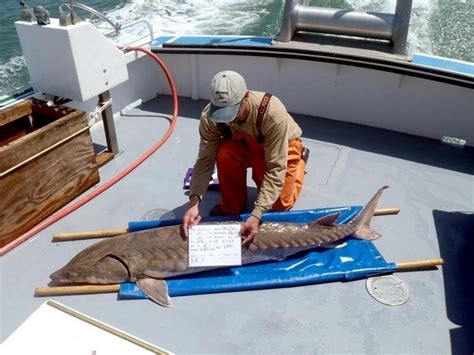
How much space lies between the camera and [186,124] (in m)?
4.85

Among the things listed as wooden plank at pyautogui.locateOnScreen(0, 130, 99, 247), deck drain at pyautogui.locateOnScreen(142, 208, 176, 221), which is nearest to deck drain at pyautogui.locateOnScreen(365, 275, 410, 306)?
deck drain at pyautogui.locateOnScreen(142, 208, 176, 221)

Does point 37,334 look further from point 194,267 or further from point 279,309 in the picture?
point 279,309

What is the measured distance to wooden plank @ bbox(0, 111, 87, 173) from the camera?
9.80ft

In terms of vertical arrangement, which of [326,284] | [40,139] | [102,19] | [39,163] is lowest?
[326,284]

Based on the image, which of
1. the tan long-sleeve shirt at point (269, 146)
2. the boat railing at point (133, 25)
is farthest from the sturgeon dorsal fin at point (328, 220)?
the boat railing at point (133, 25)

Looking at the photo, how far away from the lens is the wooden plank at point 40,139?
2988mm

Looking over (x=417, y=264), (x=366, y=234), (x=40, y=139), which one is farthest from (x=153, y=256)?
(x=417, y=264)

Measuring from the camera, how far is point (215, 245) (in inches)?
108

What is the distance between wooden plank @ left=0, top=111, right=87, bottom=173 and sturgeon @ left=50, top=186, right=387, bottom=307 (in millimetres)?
861

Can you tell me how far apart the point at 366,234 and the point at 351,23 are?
92.8 inches

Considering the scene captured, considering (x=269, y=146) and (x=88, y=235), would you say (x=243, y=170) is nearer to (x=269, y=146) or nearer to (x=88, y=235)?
(x=269, y=146)

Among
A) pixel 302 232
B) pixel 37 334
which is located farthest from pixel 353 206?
pixel 37 334

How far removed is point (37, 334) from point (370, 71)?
12.4 feet

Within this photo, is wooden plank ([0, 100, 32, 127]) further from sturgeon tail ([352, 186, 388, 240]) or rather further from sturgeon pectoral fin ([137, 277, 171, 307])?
sturgeon tail ([352, 186, 388, 240])
